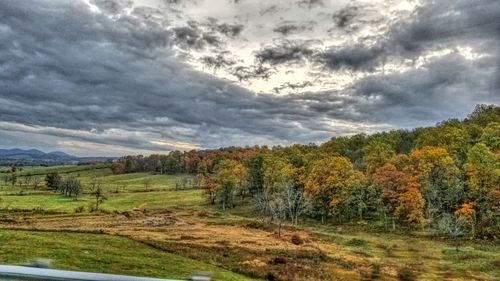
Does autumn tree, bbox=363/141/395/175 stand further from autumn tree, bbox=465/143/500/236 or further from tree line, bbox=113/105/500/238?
autumn tree, bbox=465/143/500/236

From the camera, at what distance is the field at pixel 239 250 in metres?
32.5

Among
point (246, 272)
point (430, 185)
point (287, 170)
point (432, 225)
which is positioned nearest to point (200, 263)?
point (246, 272)

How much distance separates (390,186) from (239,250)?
49224mm

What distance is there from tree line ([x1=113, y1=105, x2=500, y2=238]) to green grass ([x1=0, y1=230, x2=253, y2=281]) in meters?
43.9

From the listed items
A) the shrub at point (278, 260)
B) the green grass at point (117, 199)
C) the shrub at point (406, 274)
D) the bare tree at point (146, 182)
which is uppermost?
the bare tree at point (146, 182)

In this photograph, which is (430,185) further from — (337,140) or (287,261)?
(337,140)

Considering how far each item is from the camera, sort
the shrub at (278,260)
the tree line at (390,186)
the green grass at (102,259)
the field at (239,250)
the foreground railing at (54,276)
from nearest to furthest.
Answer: the foreground railing at (54,276) → the green grass at (102,259) → the field at (239,250) → the shrub at (278,260) → the tree line at (390,186)

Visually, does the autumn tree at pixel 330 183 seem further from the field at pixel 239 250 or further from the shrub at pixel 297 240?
the shrub at pixel 297 240

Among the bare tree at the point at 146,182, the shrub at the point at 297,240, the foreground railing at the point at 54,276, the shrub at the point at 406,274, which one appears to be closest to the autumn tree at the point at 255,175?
the bare tree at the point at 146,182

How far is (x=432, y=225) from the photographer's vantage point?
254 ft

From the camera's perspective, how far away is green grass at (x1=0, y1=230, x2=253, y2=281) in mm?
27766

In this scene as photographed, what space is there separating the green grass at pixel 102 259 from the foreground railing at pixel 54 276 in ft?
69.0

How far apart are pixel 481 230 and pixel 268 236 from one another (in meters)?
35.3

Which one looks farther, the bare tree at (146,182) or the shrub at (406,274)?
the bare tree at (146,182)
